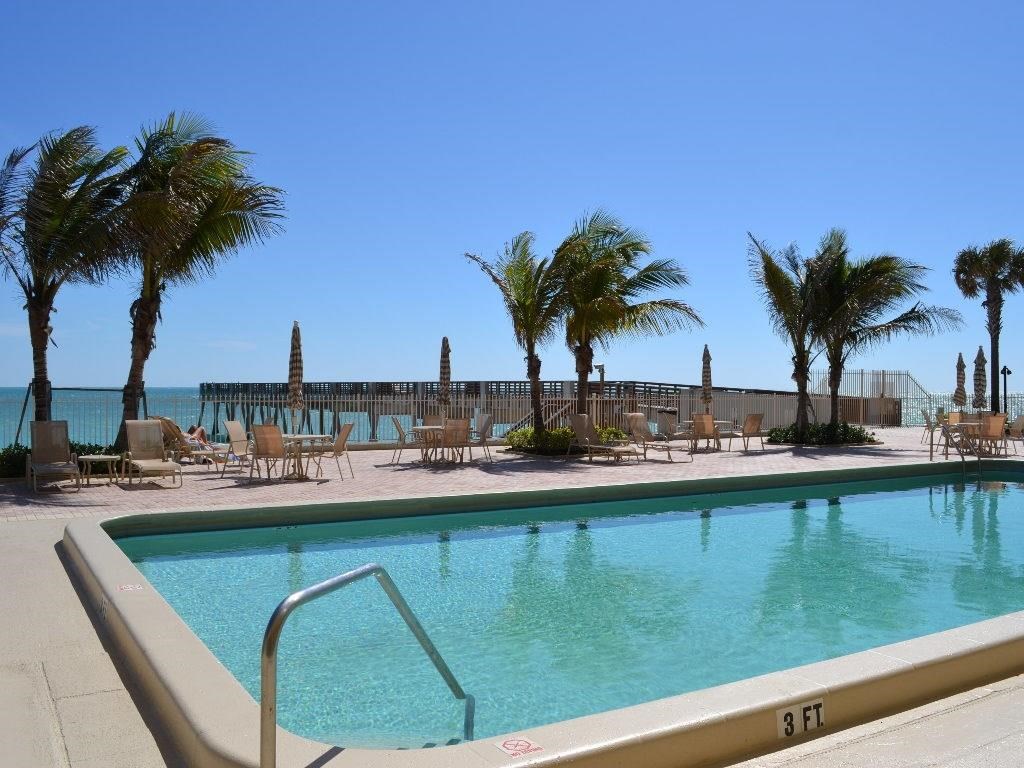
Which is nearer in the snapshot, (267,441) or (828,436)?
(267,441)

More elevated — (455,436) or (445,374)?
(445,374)

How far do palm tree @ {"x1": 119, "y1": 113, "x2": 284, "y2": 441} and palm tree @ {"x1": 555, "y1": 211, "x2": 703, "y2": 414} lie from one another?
17.6 feet

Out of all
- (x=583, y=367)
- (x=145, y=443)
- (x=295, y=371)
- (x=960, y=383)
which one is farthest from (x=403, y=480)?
(x=960, y=383)

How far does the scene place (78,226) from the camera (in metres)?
11.6

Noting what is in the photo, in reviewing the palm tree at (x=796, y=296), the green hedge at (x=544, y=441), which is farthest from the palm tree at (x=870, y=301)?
the green hedge at (x=544, y=441)

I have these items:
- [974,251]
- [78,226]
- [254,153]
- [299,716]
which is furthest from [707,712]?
[974,251]

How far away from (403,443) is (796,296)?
9.43m

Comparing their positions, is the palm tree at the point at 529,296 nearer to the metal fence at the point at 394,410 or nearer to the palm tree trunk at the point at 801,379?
the metal fence at the point at 394,410

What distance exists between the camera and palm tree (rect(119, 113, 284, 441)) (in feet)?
39.3

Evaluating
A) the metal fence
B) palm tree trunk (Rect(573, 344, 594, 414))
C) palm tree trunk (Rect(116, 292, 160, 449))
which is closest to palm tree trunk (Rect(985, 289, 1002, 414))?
the metal fence

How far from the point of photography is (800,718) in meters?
3.48

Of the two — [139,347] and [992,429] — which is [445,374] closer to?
[139,347]

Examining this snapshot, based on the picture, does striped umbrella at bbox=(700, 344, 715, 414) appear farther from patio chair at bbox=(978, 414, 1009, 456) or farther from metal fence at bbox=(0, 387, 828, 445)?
patio chair at bbox=(978, 414, 1009, 456)

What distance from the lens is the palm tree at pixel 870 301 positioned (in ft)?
61.6
